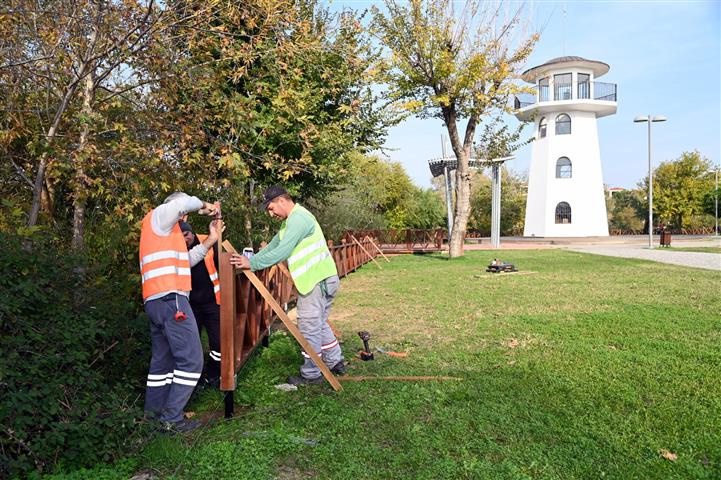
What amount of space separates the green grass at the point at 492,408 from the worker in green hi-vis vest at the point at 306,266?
446mm

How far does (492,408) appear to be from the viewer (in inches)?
154

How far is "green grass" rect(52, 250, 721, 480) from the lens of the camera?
10.1 feet

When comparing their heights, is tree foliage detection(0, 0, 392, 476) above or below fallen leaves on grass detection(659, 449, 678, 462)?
above

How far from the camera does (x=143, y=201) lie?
483 centimetres

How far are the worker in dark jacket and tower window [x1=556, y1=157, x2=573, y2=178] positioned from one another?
38642 millimetres

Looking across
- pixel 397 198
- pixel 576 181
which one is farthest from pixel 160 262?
pixel 576 181

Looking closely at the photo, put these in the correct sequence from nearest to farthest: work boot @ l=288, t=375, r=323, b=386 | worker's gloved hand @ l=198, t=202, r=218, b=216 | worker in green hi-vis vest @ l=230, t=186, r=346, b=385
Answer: worker's gloved hand @ l=198, t=202, r=218, b=216 < worker in green hi-vis vest @ l=230, t=186, r=346, b=385 < work boot @ l=288, t=375, r=323, b=386

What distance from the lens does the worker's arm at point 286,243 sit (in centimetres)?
426

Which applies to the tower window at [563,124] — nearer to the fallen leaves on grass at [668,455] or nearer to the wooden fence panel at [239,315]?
the wooden fence panel at [239,315]

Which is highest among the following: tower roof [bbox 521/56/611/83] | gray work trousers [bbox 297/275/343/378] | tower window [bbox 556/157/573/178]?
tower roof [bbox 521/56/611/83]

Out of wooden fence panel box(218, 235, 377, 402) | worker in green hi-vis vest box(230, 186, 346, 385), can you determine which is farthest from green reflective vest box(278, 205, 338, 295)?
wooden fence panel box(218, 235, 377, 402)

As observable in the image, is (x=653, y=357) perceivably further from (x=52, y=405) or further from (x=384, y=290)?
(x=384, y=290)

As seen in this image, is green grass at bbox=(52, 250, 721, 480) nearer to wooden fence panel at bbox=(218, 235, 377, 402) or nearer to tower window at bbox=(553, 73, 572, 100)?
wooden fence panel at bbox=(218, 235, 377, 402)

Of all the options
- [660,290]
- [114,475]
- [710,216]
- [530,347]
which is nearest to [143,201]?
[114,475]
